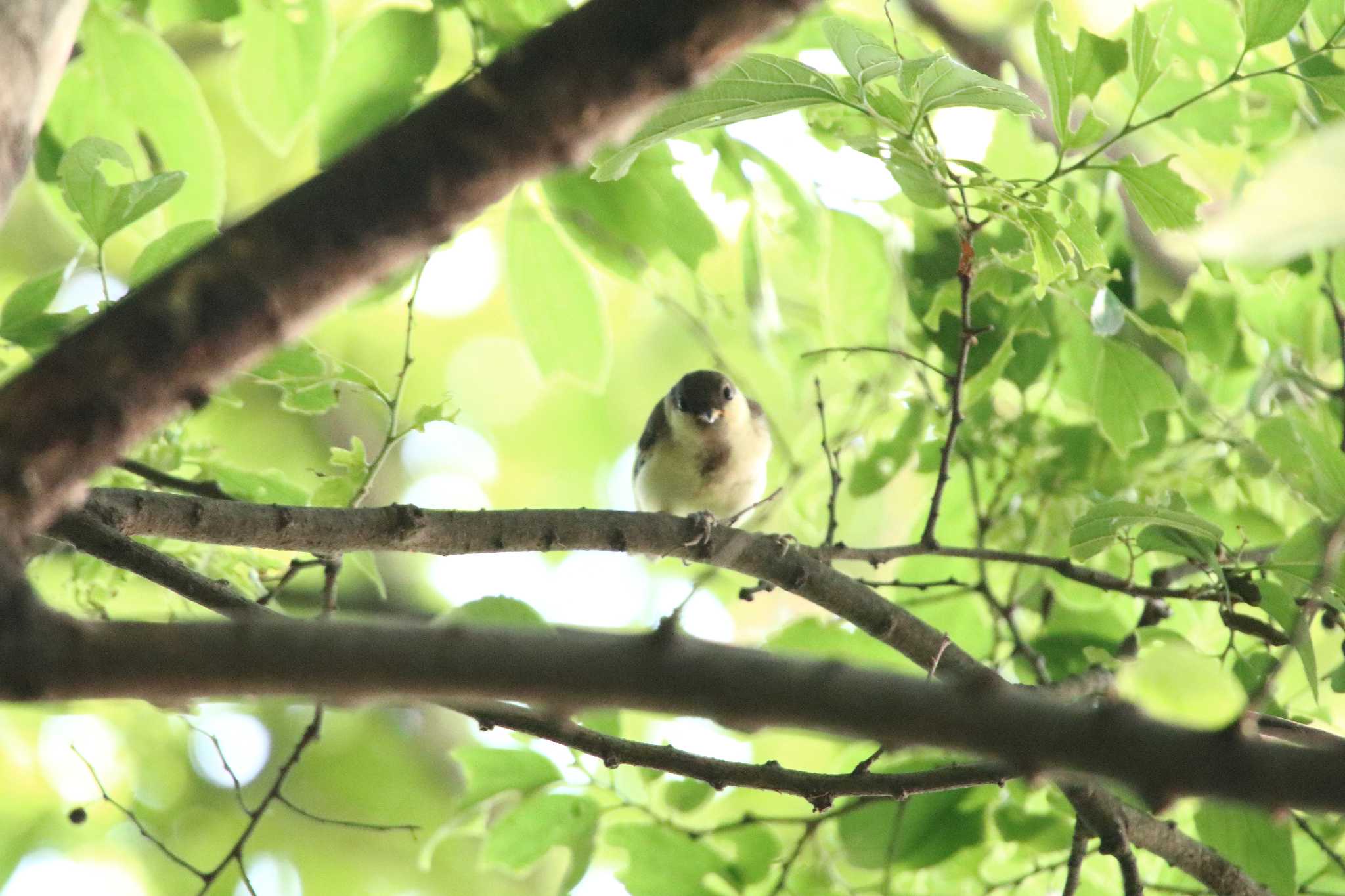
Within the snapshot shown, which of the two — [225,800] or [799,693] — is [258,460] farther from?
[799,693]

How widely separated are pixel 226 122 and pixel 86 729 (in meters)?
2.88

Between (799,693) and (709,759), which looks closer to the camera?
(799,693)

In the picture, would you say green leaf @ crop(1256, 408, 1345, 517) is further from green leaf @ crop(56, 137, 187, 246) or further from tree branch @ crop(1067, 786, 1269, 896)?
green leaf @ crop(56, 137, 187, 246)

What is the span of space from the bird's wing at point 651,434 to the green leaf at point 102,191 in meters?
2.74

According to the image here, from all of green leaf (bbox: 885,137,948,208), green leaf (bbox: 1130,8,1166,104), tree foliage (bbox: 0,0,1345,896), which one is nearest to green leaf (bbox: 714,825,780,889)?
tree foliage (bbox: 0,0,1345,896)

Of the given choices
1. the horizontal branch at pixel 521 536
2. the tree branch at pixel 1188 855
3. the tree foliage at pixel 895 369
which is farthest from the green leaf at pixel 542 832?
the tree branch at pixel 1188 855

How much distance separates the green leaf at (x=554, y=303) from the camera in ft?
9.11

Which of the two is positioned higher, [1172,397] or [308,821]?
[1172,397]

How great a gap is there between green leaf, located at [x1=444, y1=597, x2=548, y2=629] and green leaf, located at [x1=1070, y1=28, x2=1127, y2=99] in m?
1.40

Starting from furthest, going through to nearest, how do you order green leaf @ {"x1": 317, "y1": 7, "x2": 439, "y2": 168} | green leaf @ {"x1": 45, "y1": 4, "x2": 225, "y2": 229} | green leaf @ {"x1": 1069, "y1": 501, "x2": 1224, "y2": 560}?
green leaf @ {"x1": 317, "y1": 7, "x2": 439, "y2": 168} → green leaf @ {"x1": 45, "y1": 4, "x2": 225, "y2": 229} → green leaf @ {"x1": 1069, "y1": 501, "x2": 1224, "y2": 560}

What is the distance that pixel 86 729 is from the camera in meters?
4.78

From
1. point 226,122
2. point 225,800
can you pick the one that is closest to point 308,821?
point 225,800

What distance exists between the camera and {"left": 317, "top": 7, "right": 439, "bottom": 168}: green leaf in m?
2.64

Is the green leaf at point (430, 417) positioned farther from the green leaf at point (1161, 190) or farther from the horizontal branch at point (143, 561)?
the green leaf at point (1161, 190)
